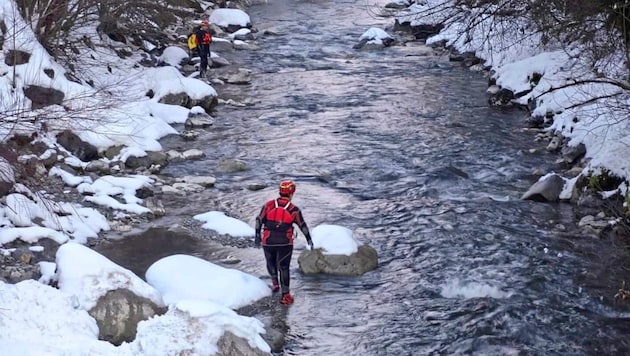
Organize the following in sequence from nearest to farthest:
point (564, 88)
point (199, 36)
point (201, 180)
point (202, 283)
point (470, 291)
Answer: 1. point (202, 283)
2. point (470, 291)
3. point (201, 180)
4. point (564, 88)
5. point (199, 36)

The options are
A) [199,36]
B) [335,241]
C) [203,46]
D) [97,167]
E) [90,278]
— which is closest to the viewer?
[90,278]

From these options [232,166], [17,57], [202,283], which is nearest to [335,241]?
[202,283]

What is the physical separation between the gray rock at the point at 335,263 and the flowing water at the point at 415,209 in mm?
134

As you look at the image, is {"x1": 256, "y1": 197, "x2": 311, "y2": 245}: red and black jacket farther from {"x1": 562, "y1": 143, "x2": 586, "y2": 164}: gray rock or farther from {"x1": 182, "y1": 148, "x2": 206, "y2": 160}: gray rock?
{"x1": 562, "y1": 143, "x2": 586, "y2": 164}: gray rock

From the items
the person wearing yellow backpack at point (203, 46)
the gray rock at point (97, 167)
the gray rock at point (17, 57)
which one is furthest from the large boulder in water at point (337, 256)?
the person wearing yellow backpack at point (203, 46)

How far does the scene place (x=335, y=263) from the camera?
36.2 feet

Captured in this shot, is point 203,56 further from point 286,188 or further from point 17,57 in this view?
point 286,188

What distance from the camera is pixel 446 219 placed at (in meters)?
13.0

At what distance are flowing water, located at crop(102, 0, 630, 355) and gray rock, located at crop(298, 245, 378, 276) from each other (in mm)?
134

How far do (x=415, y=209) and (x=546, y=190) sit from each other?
2223 mm

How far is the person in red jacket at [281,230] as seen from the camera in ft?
32.7

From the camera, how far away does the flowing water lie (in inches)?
370

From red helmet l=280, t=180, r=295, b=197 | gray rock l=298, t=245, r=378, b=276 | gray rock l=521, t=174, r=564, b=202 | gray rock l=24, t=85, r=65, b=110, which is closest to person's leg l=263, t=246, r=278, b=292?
red helmet l=280, t=180, r=295, b=197

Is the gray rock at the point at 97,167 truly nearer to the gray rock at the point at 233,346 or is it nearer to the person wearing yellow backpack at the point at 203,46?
the gray rock at the point at 233,346
